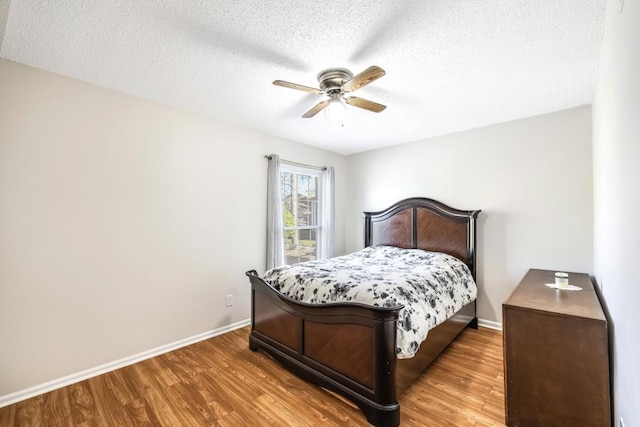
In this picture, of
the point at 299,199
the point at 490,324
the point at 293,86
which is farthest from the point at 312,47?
the point at 490,324

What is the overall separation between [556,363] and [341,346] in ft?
4.04

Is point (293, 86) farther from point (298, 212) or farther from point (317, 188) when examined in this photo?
point (317, 188)

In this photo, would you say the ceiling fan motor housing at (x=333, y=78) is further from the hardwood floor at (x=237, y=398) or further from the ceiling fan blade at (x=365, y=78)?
the hardwood floor at (x=237, y=398)

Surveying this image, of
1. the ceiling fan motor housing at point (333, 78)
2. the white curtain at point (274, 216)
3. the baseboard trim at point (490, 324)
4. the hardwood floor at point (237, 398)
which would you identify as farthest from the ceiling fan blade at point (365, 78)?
the baseboard trim at point (490, 324)

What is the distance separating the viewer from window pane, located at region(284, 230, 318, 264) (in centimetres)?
397

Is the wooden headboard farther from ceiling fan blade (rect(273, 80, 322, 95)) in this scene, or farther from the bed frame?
ceiling fan blade (rect(273, 80, 322, 95))

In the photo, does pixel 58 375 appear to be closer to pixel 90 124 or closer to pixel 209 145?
pixel 90 124

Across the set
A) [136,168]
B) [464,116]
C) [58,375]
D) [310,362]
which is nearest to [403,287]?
[310,362]

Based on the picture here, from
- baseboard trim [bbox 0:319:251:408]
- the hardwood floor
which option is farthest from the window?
the hardwood floor

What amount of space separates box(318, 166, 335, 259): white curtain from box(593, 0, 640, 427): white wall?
3121mm

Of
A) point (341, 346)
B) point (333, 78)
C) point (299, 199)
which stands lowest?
point (341, 346)

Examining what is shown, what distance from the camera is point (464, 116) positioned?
→ 120 inches

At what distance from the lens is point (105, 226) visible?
2.38m

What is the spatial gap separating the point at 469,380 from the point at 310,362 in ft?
4.06
